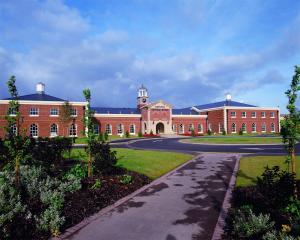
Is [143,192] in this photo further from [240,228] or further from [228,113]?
[228,113]

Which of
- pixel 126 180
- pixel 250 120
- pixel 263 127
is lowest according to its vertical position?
pixel 126 180

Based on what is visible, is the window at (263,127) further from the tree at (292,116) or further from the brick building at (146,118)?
the tree at (292,116)

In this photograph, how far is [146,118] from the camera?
211 feet

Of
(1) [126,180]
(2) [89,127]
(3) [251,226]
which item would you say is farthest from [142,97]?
(3) [251,226]

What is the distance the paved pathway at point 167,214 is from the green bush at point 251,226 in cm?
76

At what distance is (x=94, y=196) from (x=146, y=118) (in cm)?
5494

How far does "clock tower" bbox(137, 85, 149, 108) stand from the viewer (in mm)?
71812

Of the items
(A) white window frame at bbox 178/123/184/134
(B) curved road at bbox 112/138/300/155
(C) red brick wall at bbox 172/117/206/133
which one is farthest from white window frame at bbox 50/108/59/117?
(A) white window frame at bbox 178/123/184/134

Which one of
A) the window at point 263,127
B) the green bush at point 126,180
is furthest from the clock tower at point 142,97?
the green bush at point 126,180

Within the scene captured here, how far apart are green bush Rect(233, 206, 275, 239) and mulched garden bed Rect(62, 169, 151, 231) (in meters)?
4.41

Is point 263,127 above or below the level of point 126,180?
above

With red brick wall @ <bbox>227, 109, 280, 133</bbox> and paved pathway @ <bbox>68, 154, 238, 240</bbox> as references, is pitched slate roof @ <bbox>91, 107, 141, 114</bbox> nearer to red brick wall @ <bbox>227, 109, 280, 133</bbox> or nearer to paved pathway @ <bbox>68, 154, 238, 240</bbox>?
red brick wall @ <bbox>227, 109, 280, 133</bbox>

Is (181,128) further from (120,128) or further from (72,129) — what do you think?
(72,129)

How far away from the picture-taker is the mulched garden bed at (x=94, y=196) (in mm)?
8022
